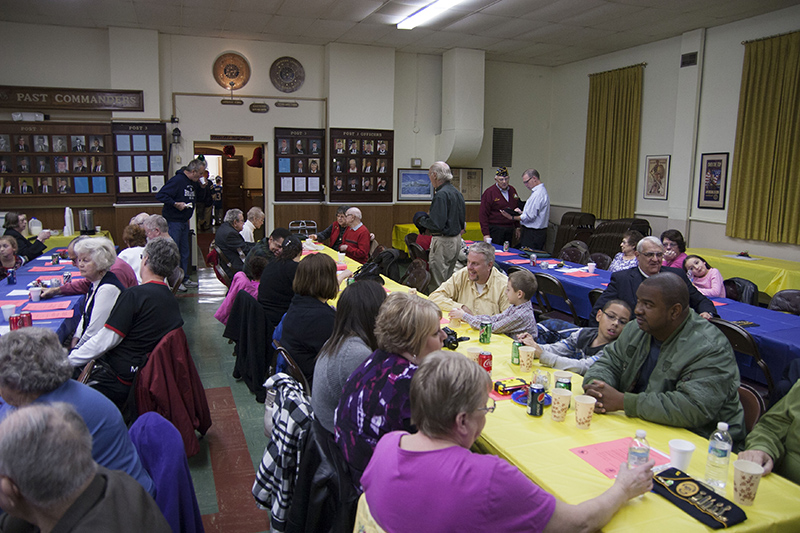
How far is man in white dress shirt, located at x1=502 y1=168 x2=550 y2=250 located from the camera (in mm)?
8820

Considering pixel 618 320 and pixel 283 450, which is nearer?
pixel 283 450

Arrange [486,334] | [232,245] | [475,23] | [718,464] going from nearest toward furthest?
[718,464]
[486,334]
[232,245]
[475,23]

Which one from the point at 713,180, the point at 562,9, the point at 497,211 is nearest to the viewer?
the point at 562,9

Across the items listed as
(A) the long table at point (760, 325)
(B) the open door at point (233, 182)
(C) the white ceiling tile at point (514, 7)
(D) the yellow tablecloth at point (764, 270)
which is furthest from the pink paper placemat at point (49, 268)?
(B) the open door at point (233, 182)

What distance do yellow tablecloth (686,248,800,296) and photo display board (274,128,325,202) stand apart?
271 inches

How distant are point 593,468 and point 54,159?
404 inches

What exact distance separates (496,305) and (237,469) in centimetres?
220

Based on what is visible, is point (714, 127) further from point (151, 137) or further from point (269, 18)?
point (151, 137)

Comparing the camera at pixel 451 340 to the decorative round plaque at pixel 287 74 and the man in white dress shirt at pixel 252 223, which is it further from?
the decorative round plaque at pixel 287 74

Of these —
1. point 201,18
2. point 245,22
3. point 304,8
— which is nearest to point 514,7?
point 304,8

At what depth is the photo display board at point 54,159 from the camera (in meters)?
9.21

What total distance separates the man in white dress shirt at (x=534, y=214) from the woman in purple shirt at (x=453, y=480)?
7411 mm

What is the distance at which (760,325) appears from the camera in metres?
4.11

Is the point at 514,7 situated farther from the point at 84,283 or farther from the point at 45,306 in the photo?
the point at 45,306
